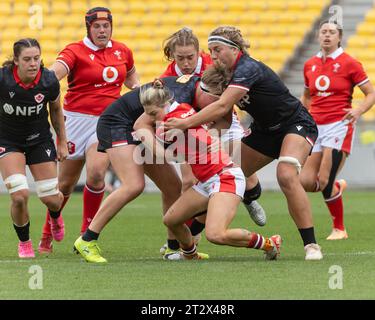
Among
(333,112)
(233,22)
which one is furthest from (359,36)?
(333,112)

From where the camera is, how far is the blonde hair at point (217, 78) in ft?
26.8

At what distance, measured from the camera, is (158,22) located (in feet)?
69.9

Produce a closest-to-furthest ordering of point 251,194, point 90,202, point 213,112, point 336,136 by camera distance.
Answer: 1. point 213,112
2. point 251,194
3. point 90,202
4. point 336,136

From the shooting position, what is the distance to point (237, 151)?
888cm

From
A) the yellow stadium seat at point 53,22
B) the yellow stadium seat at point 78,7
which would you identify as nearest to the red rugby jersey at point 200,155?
the yellow stadium seat at point 53,22

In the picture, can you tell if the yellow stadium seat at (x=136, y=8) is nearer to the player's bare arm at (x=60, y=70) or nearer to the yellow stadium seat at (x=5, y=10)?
the yellow stadium seat at (x=5, y=10)

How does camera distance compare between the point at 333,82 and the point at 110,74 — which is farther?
the point at 333,82

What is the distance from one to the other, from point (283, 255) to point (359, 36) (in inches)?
476

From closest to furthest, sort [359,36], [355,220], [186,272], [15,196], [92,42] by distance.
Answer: [186,272], [15,196], [92,42], [355,220], [359,36]

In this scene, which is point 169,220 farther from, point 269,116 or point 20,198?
point 20,198

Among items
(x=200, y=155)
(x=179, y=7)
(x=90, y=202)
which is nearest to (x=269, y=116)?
(x=200, y=155)

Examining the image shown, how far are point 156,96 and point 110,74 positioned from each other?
2.30m

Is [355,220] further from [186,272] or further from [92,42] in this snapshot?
[186,272]

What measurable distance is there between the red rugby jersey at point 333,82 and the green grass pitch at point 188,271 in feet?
4.40
